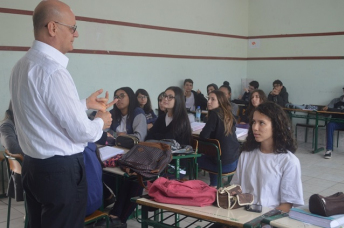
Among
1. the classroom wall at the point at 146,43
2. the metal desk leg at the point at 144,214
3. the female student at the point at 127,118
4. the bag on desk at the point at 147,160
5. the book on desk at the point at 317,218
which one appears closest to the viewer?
the book on desk at the point at 317,218

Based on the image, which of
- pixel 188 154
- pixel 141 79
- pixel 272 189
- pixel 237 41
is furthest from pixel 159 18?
pixel 272 189

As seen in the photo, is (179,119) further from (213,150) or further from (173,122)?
(213,150)

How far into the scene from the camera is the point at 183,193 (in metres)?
2.00

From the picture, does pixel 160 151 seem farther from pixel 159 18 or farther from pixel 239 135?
pixel 159 18

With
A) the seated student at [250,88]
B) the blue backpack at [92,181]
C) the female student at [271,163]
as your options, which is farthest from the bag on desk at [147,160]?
the seated student at [250,88]

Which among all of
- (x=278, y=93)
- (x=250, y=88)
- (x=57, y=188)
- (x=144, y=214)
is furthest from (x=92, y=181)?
(x=250, y=88)

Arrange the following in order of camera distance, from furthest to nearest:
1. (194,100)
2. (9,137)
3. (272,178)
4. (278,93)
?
(278,93)
(194,100)
(9,137)
(272,178)

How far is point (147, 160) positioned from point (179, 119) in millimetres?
1211

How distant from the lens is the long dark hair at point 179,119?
13.1ft

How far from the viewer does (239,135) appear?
14.6 feet

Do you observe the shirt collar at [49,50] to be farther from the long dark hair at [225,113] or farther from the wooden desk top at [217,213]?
the long dark hair at [225,113]

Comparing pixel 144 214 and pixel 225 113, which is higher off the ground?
pixel 225 113

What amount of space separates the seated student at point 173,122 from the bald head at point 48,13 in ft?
7.75

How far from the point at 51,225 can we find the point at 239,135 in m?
2.98
